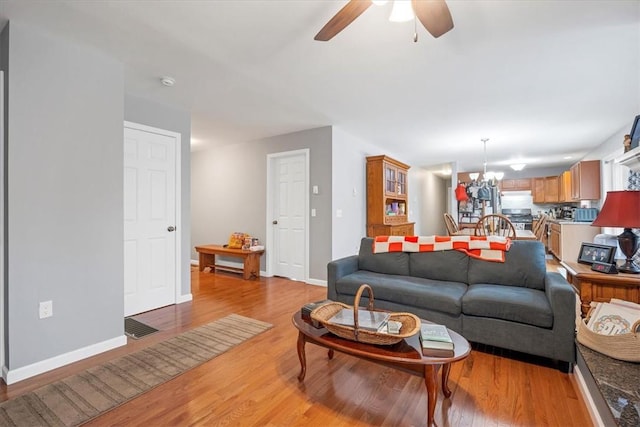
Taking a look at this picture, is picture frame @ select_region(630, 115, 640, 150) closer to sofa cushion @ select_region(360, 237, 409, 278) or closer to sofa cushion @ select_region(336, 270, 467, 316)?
sofa cushion @ select_region(336, 270, 467, 316)

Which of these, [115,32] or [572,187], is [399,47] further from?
[572,187]

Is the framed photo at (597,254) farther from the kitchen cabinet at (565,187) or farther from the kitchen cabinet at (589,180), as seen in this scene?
the kitchen cabinet at (565,187)

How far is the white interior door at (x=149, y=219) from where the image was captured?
3250mm

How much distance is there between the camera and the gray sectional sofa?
2057 millimetres

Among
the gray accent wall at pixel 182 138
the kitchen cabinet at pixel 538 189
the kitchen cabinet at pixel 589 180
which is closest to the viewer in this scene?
the gray accent wall at pixel 182 138

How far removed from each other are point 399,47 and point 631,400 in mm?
2506

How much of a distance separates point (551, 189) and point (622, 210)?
25.6ft

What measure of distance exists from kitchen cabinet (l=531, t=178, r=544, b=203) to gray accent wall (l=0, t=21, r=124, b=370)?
10081mm

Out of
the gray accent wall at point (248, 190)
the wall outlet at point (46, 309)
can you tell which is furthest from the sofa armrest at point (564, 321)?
the wall outlet at point (46, 309)

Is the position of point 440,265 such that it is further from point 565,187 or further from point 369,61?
point 565,187

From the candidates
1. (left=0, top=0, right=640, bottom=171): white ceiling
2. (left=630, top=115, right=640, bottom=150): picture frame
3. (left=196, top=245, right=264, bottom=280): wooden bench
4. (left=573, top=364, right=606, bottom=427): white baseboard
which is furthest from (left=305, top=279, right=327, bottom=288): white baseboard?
(left=630, top=115, right=640, bottom=150): picture frame

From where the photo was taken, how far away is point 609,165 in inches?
210

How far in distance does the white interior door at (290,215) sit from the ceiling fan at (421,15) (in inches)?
120

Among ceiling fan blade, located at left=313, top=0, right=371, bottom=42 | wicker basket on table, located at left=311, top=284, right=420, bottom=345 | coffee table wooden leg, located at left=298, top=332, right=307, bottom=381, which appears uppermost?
ceiling fan blade, located at left=313, top=0, right=371, bottom=42
